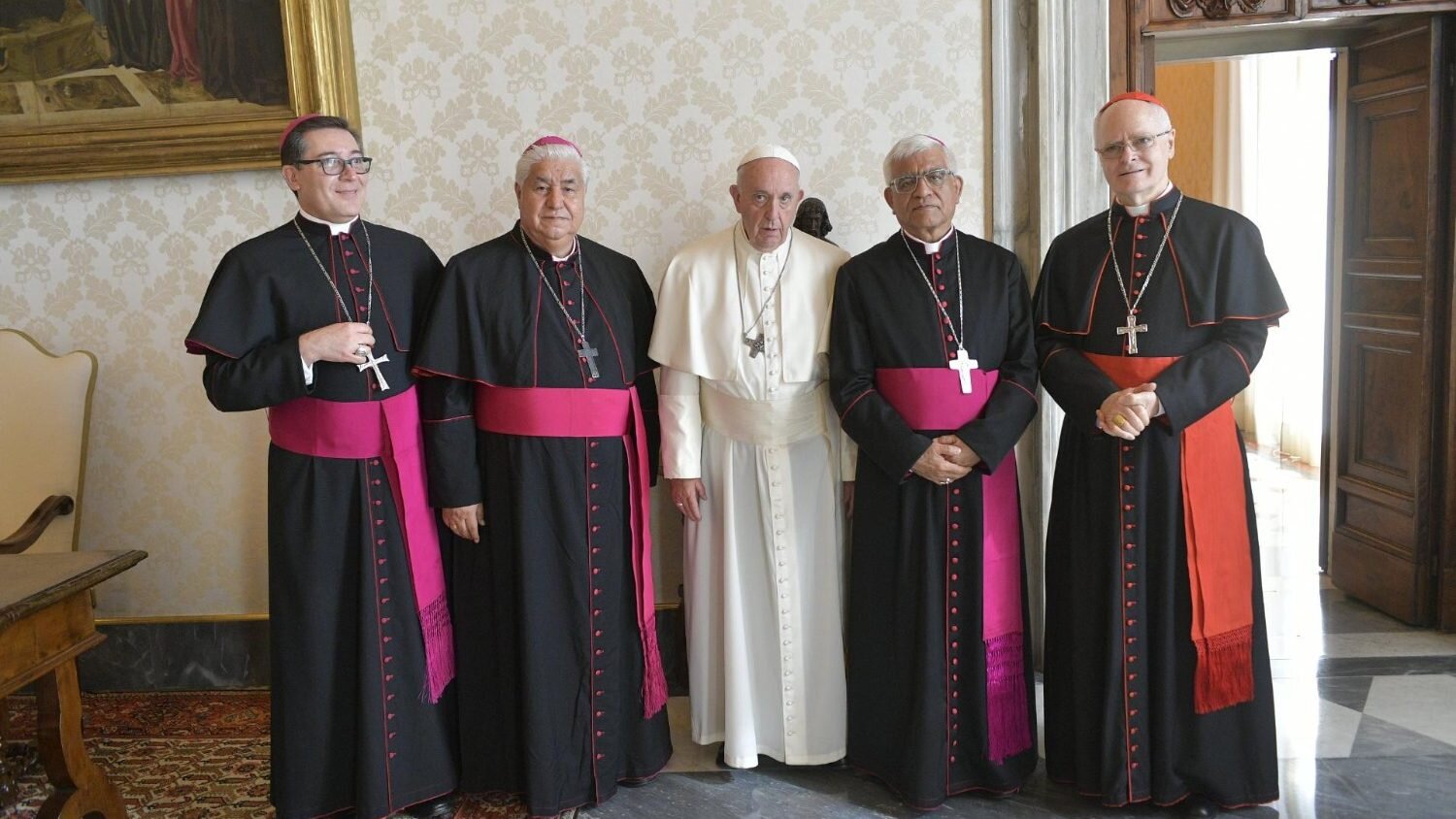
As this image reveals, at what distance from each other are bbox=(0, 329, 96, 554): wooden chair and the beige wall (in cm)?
782

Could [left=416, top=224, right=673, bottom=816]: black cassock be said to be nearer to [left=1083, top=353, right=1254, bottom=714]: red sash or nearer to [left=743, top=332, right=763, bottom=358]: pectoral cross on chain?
[left=743, top=332, right=763, bottom=358]: pectoral cross on chain

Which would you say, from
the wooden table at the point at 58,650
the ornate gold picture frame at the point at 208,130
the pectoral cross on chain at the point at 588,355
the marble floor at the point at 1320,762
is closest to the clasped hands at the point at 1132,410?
the marble floor at the point at 1320,762

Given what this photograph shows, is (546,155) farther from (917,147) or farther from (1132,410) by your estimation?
(1132,410)

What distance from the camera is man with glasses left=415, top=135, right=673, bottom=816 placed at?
2998 mm

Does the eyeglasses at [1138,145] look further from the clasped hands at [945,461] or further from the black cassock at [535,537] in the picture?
the black cassock at [535,537]

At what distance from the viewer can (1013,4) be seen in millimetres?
3697

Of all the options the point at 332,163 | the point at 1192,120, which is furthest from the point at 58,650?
the point at 1192,120

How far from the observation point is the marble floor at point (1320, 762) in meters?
3.02

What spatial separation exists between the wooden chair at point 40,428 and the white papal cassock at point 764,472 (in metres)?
2.13

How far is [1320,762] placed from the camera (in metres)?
3.24

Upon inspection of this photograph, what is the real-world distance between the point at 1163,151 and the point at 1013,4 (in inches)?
43.5

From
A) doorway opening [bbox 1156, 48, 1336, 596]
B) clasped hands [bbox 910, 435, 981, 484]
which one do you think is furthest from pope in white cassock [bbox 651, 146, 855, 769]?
doorway opening [bbox 1156, 48, 1336, 596]

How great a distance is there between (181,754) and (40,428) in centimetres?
125

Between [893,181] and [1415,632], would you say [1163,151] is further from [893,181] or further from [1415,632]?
[1415,632]
